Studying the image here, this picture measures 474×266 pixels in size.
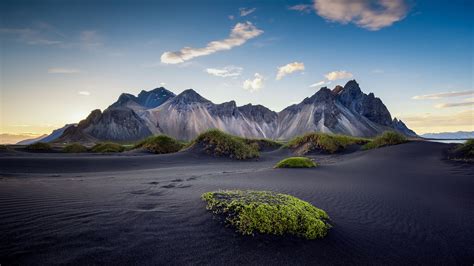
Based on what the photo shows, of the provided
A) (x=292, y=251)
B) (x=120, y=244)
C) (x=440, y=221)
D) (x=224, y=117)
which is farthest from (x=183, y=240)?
(x=224, y=117)

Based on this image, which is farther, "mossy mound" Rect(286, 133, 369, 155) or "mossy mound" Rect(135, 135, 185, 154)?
"mossy mound" Rect(286, 133, 369, 155)

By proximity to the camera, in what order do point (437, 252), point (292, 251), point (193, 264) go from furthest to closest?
point (437, 252)
point (292, 251)
point (193, 264)

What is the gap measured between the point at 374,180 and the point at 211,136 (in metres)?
12.3

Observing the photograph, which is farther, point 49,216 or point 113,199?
point 113,199

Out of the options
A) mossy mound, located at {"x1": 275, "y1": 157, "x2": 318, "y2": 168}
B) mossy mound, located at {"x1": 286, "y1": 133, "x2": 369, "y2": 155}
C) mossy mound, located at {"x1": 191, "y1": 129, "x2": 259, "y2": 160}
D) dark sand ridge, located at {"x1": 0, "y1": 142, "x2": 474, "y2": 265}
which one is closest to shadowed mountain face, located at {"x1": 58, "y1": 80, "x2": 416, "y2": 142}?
mossy mound, located at {"x1": 191, "y1": 129, "x2": 259, "y2": 160}

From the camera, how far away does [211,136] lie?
1928 cm

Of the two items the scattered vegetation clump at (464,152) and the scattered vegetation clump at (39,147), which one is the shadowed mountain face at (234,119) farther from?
the scattered vegetation clump at (464,152)

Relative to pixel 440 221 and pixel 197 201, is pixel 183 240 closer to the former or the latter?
pixel 197 201

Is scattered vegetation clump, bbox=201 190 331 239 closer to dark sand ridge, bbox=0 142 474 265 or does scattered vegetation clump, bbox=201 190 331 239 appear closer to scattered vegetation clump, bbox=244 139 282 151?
dark sand ridge, bbox=0 142 474 265

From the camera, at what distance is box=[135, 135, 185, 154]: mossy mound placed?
2098 centimetres

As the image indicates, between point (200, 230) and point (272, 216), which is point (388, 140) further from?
point (200, 230)

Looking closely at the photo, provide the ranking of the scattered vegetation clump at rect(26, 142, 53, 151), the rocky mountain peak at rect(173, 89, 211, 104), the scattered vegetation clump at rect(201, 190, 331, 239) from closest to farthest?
the scattered vegetation clump at rect(201, 190, 331, 239), the scattered vegetation clump at rect(26, 142, 53, 151), the rocky mountain peak at rect(173, 89, 211, 104)

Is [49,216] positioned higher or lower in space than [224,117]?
lower

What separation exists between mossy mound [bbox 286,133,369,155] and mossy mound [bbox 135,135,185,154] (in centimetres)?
1115
